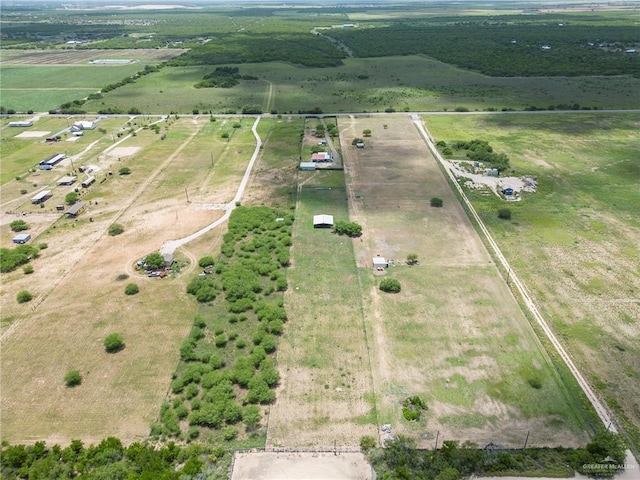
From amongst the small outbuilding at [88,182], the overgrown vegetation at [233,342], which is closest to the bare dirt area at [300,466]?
the overgrown vegetation at [233,342]

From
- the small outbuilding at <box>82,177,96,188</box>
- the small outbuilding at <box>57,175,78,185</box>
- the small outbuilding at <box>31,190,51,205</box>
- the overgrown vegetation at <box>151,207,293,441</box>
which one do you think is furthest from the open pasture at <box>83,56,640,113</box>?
the overgrown vegetation at <box>151,207,293,441</box>

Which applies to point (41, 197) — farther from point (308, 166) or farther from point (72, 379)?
point (308, 166)

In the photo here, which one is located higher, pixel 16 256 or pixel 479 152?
pixel 479 152

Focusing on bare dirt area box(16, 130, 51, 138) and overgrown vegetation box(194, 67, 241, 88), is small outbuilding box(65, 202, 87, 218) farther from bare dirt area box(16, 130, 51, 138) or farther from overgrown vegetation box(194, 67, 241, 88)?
overgrown vegetation box(194, 67, 241, 88)

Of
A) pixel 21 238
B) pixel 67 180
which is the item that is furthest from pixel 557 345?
pixel 67 180

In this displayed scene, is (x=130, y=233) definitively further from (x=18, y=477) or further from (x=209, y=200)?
(x=18, y=477)
